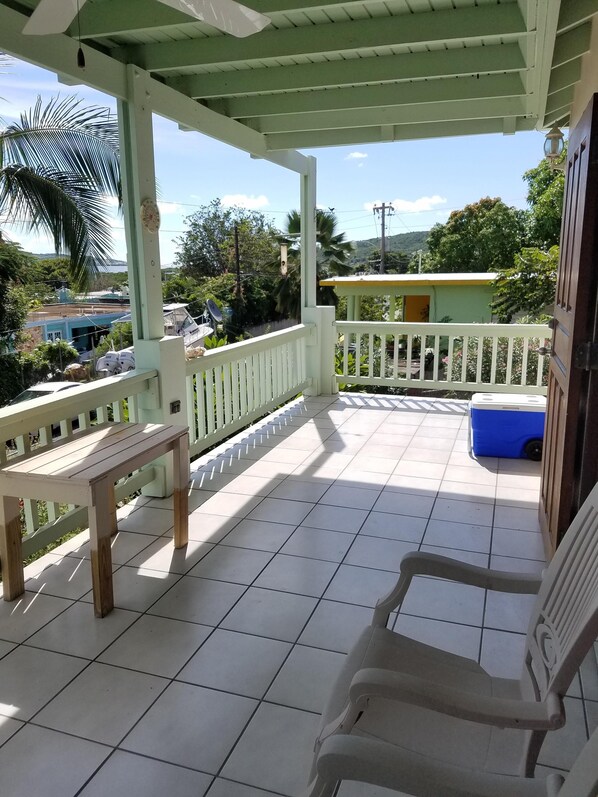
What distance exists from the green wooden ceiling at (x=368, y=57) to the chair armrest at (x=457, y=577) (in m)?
2.20

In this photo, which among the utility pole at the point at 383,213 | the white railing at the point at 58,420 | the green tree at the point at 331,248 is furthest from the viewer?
the utility pole at the point at 383,213

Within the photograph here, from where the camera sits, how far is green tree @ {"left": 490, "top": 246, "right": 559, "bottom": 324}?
7.53 meters

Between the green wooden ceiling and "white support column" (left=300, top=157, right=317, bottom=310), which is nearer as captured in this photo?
the green wooden ceiling

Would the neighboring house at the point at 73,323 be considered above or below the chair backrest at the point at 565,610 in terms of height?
above

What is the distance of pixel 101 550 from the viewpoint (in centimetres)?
226

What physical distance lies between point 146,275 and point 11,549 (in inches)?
64.2

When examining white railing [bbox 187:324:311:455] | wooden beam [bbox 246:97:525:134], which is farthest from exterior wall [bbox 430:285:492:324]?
wooden beam [bbox 246:97:525:134]

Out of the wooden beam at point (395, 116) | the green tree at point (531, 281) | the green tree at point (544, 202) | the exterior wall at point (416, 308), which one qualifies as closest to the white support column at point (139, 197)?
the wooden beam at point (395, 116)

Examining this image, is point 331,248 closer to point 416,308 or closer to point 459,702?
point 416,308

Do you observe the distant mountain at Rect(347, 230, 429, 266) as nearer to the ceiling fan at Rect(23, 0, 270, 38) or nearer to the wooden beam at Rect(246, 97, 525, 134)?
the wooden beam at Rect(246, 97, 525, 134)

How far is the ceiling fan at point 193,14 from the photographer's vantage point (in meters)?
1.71

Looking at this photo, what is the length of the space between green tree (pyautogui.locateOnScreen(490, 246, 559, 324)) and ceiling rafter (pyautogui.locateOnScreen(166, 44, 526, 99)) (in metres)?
4.63

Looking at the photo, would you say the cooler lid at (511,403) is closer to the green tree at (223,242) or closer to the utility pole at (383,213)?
the green tree at (223,242)

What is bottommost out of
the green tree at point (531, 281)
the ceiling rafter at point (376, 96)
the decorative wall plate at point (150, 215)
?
the green tree at point (531, 281)
